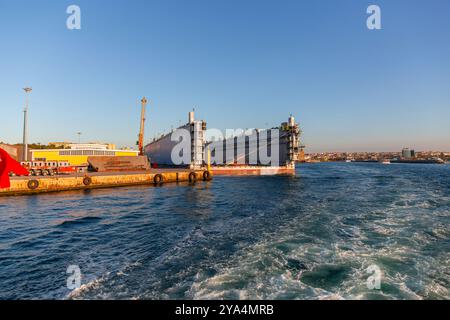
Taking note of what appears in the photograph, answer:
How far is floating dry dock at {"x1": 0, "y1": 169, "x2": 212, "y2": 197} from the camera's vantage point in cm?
3378

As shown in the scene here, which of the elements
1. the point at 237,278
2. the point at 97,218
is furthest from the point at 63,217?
the point at 237,278

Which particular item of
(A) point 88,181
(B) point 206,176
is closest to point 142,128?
(B) point 206,176

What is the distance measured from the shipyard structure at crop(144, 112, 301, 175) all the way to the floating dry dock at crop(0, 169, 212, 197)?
42.0 ft

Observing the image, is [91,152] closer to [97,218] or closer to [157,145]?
[157,145]

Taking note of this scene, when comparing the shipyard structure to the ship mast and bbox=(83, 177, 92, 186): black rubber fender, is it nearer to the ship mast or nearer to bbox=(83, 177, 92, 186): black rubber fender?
the ship mast

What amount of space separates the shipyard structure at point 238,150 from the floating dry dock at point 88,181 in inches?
504

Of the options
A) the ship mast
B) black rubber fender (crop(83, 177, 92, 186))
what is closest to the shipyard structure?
the ship mast

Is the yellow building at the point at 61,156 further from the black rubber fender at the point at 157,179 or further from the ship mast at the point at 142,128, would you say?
the black rubber fender at the point at 157,179

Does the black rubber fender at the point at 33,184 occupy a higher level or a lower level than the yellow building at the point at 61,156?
lower

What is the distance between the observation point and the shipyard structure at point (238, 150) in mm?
66438

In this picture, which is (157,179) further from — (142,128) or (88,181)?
(142,128)

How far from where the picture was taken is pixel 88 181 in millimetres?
39531

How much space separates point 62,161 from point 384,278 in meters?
74.4

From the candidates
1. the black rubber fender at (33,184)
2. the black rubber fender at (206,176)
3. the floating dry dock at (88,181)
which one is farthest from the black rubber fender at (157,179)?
the black rubber fender at (33,184)
